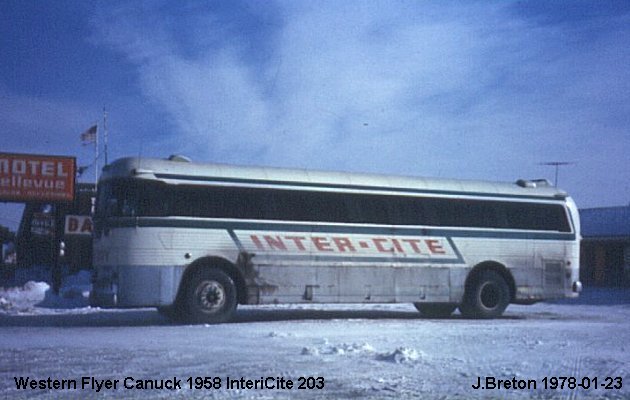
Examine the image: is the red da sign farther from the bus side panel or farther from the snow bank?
the bus side panel

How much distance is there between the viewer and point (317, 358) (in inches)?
420

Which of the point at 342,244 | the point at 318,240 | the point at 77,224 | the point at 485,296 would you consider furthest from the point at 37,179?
the point at 485,296

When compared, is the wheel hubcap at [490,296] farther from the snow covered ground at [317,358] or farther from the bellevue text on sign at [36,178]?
the bellevue text on sign at [36,178]

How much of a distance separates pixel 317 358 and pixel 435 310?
11400mm

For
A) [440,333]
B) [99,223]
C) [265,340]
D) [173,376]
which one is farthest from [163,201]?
[173,376]

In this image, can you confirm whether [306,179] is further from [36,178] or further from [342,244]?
[36,178]

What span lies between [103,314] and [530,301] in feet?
36.3

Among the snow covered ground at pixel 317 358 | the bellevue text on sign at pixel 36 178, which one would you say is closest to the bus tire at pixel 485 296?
the snow covered ground at pixel 317 358

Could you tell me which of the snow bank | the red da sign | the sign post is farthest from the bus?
the red da sign

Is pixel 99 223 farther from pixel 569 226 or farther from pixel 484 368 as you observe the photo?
pixel 569 226

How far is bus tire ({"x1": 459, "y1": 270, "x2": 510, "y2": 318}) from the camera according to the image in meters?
19.8

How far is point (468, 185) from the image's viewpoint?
66.2 ft

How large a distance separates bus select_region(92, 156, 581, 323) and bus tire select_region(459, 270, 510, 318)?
0.03 m

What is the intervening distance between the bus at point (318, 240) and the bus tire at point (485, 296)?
0.03 metres
